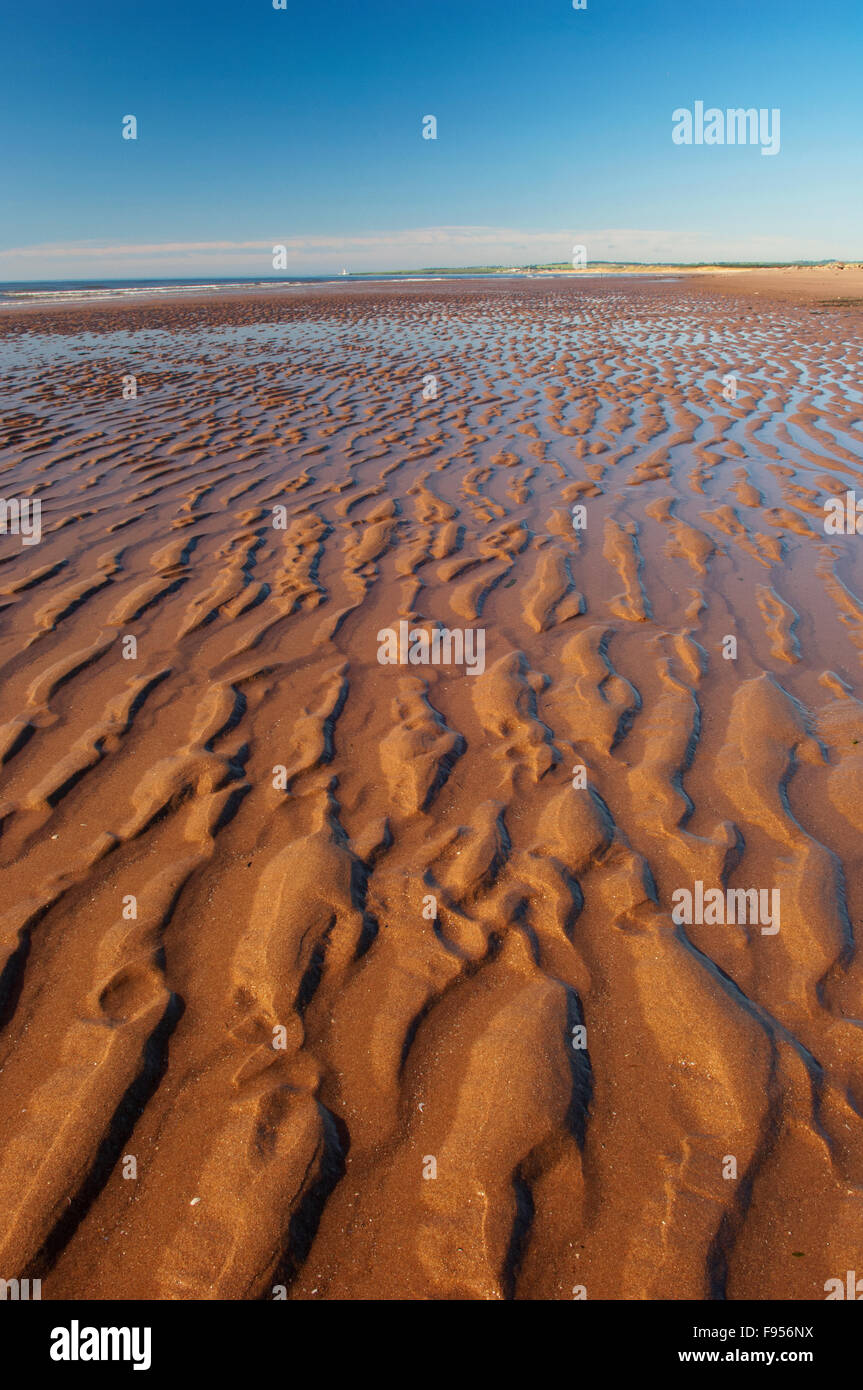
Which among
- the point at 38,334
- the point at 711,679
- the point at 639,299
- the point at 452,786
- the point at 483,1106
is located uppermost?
the point at 639,299

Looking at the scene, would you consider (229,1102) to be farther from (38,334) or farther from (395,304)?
(395,304)

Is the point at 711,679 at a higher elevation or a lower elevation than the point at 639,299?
lower

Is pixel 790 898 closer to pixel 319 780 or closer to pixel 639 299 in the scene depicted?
pixel 319 780

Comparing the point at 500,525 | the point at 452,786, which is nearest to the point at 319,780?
the point at 452,786

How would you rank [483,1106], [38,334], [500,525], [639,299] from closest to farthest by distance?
[483,1106] < [500,525] < [38,334] < [639,299]
